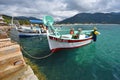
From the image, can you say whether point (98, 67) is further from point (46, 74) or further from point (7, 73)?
point (7, 73)

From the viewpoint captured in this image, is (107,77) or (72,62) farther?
(72,62)

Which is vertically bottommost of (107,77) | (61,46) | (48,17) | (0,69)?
(107,77)

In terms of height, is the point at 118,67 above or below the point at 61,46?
below

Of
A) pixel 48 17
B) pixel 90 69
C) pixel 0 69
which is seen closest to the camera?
pixel 0 69

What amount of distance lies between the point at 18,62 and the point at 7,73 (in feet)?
1.62

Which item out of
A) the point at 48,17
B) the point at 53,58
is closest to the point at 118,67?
the point at 53,58

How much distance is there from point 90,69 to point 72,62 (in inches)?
102

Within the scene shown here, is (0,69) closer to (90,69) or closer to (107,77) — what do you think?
(107,77)

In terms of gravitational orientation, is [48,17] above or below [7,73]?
above

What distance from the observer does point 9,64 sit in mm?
5008

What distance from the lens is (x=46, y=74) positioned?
12523 mm

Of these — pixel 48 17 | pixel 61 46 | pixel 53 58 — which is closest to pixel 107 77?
pixel 53 58

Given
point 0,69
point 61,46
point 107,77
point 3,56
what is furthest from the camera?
point 61,46

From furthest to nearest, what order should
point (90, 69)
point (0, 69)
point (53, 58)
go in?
point (53, 58), point (90, 69), point (0, 69)
